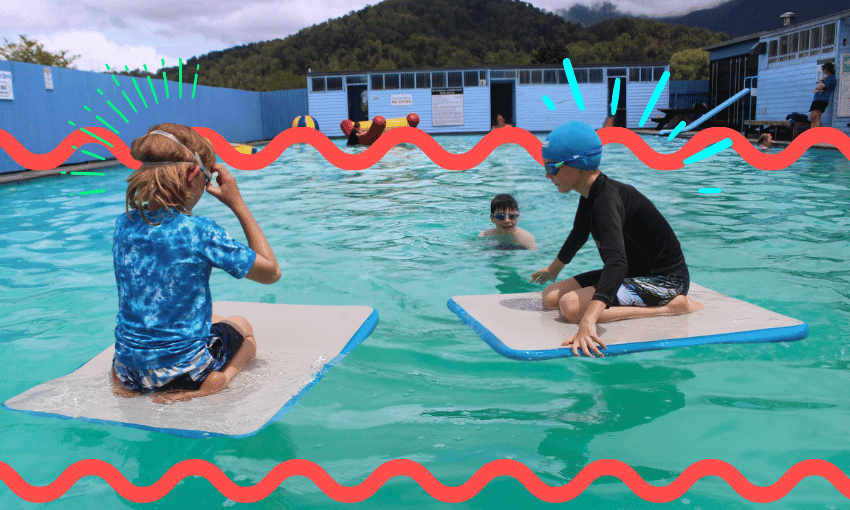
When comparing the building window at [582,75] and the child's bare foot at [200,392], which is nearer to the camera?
the child's bare foot at [200,392]

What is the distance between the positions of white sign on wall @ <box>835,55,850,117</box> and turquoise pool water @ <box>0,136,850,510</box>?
12.7m

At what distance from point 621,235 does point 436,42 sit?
93.3 meters

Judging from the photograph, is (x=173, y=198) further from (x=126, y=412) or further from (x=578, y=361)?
(x=578, y=361)

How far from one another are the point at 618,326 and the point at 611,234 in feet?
1.86

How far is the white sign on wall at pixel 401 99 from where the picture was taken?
32.1 m

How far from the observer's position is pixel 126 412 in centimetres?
249

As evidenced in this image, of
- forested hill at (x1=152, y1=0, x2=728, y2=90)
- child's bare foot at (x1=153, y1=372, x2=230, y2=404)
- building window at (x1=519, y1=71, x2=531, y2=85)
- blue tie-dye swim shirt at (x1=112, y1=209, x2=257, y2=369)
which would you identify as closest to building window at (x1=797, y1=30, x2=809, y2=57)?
building window at (x1=519, y1=71, x2=531, y2=85)

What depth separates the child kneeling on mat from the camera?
8.19ft

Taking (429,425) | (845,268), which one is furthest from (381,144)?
(845,268)

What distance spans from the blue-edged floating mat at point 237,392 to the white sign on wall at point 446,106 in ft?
97.2

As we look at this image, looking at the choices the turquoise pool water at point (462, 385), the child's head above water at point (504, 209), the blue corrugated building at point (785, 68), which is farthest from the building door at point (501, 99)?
the child's head above water at point (504, 209)

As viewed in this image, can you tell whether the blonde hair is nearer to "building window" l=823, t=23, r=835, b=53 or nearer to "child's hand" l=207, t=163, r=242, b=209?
"child's hand" l=207, t=163, r=242, b=209

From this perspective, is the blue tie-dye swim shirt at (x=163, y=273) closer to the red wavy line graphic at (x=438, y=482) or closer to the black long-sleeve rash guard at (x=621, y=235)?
the red wavy line graphic at (x=438, y=482)

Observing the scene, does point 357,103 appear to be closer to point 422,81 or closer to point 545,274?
point 422,81
